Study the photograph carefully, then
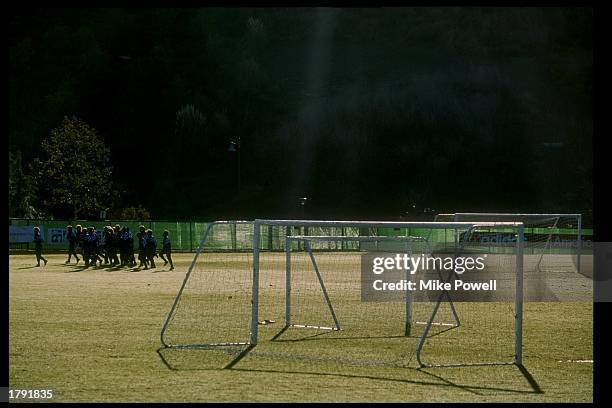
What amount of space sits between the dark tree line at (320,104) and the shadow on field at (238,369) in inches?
2321

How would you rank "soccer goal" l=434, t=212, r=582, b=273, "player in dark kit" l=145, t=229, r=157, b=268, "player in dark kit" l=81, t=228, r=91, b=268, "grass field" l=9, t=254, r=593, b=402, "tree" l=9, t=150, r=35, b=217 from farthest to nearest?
"tree" l=9, t=150, r=35, b=217
"player in dark kit" l=81, t=228, r=91, b=268
"player in dark kit" l=145, t=229, r=157, b=268
"soccer goal" l=434, t=212, r=582, b=273
"grass field" l=9, t=254, r=593, b=402

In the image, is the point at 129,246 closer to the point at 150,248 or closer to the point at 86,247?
the point at 150,248

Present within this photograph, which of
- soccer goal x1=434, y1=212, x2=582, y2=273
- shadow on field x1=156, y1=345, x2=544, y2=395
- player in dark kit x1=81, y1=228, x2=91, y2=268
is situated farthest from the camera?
player in dark kit x1=81, y1=228, x2=91, y2=268

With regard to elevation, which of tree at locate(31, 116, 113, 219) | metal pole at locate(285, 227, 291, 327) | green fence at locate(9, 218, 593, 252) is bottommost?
green fence at locate(9, 218, 593, 252)

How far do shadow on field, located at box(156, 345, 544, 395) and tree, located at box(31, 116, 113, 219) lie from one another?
6421 centimetres

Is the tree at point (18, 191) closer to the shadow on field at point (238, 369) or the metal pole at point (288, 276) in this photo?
the metal pole at point (288, 276)

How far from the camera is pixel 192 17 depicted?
111875 millimetres

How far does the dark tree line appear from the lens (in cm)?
8688

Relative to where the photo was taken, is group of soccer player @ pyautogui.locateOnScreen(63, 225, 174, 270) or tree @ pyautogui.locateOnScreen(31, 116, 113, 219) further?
tree @ pyautogui.locateOnScreen(31, 116, 113, 219)

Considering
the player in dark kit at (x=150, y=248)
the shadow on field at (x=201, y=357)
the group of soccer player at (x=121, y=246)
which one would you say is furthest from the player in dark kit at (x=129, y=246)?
the shadow on field at (x=201, y=357)

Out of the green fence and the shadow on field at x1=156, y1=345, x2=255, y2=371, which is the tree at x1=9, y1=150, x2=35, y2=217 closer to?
the green fence

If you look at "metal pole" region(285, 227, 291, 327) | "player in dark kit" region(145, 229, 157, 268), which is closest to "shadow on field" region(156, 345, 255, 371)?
"metal pole" region(285, 227, 291, 327)

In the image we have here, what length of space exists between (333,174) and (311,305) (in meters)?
67.2

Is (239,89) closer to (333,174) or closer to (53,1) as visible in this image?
(333,174)
